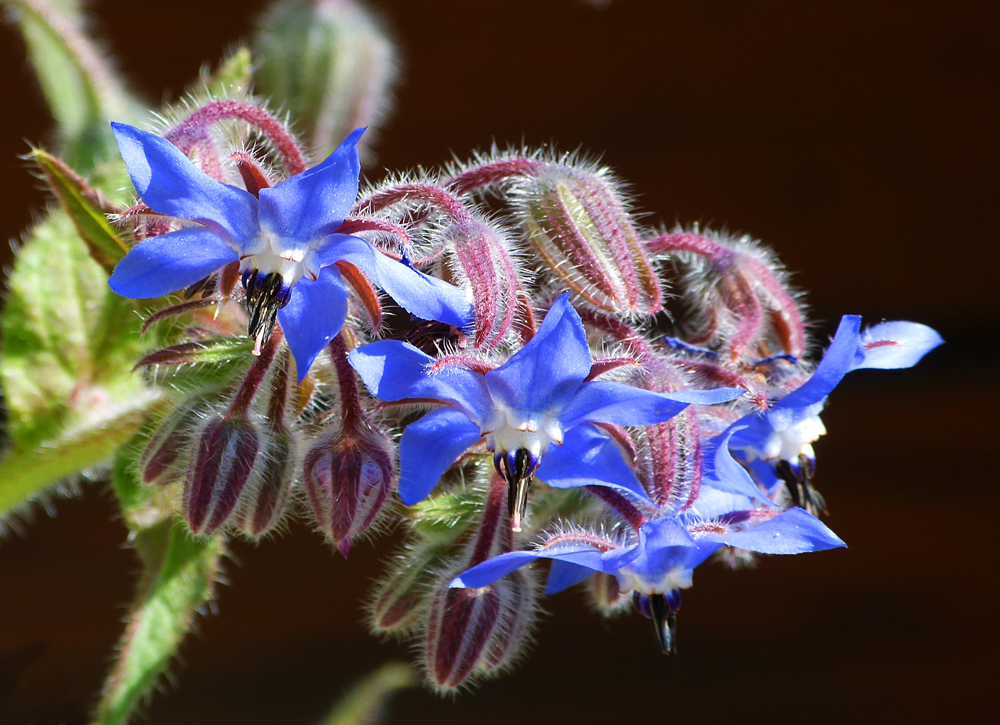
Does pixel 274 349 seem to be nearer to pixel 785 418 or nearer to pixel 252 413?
pixel 252 413

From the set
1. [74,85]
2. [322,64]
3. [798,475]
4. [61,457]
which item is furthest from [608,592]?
[74,85]

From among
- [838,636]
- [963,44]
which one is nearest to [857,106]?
[963,44]

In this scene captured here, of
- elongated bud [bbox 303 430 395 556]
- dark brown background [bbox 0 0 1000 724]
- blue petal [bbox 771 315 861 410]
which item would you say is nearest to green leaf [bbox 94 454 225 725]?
elongated bud [bbox 303 430 395 556]

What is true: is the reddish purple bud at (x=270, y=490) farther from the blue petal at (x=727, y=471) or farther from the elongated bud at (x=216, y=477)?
the blue petal at (x=727, y=471)

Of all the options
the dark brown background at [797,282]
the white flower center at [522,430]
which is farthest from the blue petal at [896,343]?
the dark brown background at [797,282]

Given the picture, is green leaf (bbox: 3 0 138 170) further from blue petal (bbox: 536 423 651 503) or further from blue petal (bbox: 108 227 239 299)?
blue petal (bbox: 536 423 651 503)

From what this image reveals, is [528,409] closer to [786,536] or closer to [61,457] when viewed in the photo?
[786,536]
